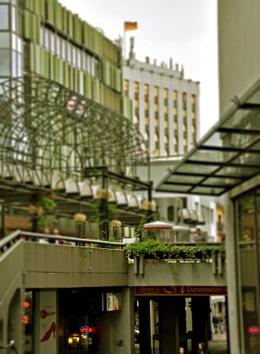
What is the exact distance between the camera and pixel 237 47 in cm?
1647

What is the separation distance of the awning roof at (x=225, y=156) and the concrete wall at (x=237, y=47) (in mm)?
1150

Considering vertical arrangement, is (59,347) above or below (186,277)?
below

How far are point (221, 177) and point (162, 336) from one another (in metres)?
11.8

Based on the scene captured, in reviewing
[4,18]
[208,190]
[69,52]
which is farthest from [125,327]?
[69,52]

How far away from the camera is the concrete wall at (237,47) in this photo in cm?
1521

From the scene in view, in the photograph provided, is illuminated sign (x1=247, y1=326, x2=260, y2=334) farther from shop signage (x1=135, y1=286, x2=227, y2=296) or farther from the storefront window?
shop signage (x1=135, y1=286, x2=227, y2=296)

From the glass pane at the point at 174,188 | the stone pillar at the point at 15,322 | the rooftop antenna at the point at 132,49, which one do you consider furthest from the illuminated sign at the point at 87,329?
the rooftop antenna at the point at 132,49

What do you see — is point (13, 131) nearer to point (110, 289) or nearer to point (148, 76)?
point (110, 289)

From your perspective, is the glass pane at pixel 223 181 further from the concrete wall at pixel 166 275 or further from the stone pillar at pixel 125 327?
the stone pillar at pixel 125 327

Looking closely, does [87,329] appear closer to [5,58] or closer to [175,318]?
[175,318]

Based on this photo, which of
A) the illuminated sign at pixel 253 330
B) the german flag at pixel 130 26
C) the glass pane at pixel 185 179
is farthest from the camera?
the german flag at pixel 130 26

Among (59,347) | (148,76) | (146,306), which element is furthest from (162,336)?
(148,76)

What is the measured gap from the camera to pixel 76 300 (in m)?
25.4

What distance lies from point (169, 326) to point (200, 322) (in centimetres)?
194
